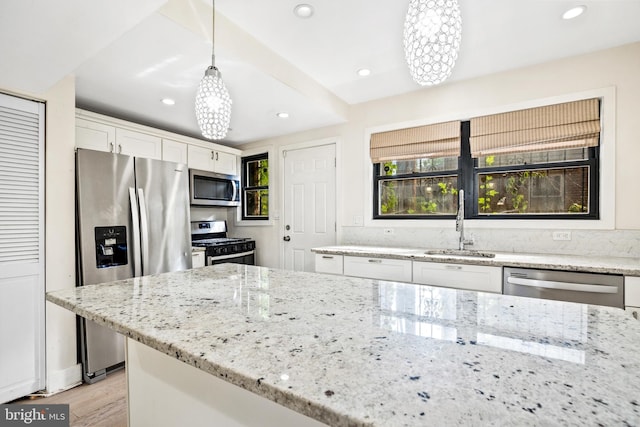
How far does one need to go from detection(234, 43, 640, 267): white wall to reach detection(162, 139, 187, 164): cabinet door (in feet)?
4.39

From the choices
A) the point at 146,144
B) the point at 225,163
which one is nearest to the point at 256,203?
the point at 225,163

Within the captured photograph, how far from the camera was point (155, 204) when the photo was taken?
2.71m

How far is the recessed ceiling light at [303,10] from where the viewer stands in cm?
190

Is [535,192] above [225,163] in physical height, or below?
below

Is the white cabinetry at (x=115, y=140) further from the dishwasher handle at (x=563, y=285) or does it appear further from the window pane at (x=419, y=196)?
the dishwasher handle at (x=563, y=285)

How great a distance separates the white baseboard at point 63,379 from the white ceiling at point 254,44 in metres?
1.96

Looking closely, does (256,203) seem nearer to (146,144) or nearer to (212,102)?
(146,144)

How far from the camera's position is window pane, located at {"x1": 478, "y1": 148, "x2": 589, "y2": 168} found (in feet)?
8.39

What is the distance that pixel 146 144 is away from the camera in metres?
3.11

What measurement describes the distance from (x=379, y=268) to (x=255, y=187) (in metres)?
2.40

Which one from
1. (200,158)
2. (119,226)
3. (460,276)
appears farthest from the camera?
(200,158)

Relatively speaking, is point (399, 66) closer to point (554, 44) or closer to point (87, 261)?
point (554, 44)

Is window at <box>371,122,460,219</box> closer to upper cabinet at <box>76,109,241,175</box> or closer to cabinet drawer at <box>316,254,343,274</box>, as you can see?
cabinet drawer at <box>316,254,343,274</box>

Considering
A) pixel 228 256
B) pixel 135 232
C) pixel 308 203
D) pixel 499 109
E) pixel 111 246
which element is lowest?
pixel 228 256
